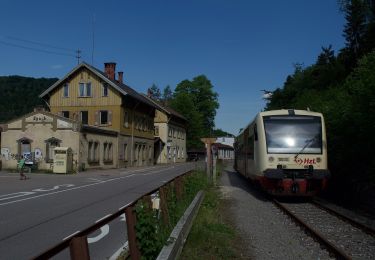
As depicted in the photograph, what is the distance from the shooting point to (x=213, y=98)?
99.6m

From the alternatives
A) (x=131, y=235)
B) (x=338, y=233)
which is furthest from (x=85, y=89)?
(x=131, y=235)

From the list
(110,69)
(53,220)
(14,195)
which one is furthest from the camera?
(110,69)

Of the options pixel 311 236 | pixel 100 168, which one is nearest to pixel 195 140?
pixel 100 168

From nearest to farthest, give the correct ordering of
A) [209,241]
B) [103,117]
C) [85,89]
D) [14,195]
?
[209,241]
[14,195]
[103,117]
[85,89]

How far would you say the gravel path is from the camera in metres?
9.18

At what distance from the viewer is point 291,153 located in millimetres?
17781

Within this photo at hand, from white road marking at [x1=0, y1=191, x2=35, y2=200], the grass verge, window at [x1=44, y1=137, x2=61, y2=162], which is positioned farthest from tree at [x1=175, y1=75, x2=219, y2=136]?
the grass verge

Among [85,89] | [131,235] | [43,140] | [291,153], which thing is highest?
[85,89]

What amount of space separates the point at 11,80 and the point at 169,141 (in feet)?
95.3

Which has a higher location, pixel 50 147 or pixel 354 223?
pixel 50 147

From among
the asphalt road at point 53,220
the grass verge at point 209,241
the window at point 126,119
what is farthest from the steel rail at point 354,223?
the window at point 126,119

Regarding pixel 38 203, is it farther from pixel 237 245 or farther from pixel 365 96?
pixel 365 96

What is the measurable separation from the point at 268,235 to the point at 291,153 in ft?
22.6

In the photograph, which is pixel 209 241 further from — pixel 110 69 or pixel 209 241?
pixel 110 69
